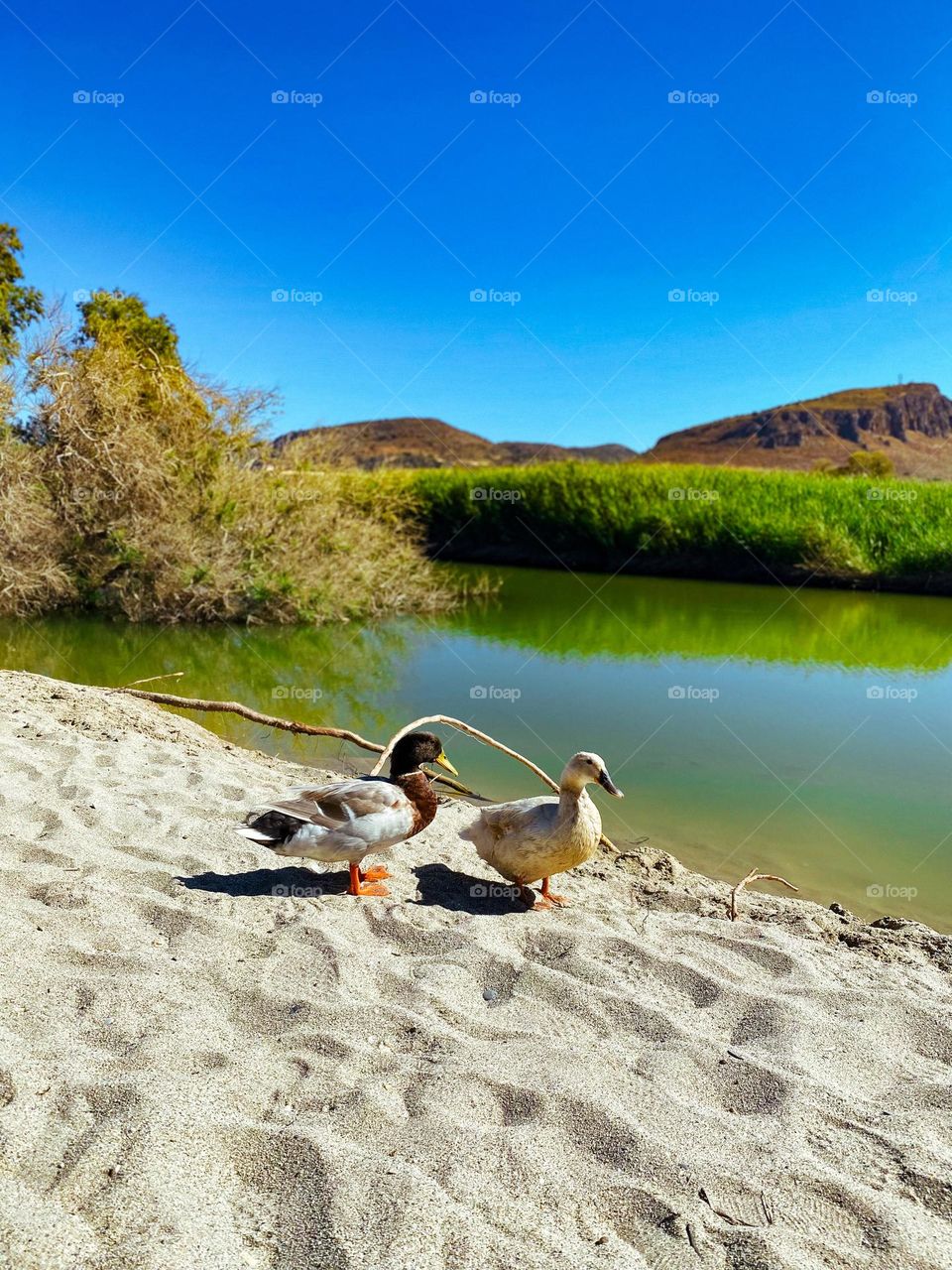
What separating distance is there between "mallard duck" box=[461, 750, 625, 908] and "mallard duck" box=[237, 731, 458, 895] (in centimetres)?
48

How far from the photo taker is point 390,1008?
3332 millimetres

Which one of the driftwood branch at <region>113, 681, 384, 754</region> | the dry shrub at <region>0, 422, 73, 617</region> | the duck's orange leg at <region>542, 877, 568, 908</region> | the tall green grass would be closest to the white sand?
the duck's orange leg at <region>542, 877, 568, 908</region>

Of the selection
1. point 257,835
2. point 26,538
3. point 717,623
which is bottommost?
point 257,835

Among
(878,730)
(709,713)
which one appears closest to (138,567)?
(709,713)

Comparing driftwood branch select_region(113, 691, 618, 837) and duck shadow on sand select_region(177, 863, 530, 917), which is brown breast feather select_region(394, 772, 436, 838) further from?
driftwood branch select_region(113, 691, 618, 837)

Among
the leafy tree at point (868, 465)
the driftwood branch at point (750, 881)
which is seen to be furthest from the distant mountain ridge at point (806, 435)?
the driftwood branch at point (750, 881)

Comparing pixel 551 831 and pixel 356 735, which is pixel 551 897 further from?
pixel 356 735

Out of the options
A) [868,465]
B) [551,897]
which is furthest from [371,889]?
[868,465]

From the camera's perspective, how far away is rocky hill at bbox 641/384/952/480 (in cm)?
6900

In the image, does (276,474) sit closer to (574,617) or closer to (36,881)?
(574,617)

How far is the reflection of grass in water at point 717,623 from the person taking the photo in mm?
13852

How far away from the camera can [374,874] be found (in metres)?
4.81

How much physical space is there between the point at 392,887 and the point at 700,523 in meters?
22.3

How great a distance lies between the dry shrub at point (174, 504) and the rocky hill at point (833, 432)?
55.6 metres
